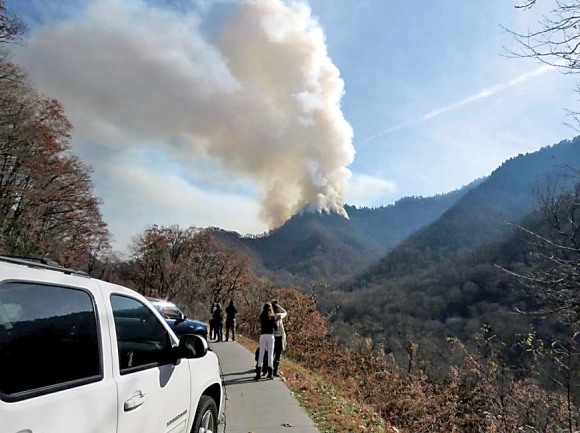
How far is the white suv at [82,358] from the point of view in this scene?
5.92 feet

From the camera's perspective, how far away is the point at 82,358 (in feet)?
7.32

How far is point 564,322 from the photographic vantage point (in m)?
5.48

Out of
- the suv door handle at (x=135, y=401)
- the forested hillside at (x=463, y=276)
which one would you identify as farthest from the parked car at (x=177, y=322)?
the suv door handle at (x=135, y=401)

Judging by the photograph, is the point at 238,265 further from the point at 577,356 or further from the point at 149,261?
the point at 577,356

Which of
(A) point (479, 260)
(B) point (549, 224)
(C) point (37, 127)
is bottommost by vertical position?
(B) point (549, 224)

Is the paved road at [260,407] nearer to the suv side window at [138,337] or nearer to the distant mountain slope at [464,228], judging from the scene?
the suv side window at [138,337]

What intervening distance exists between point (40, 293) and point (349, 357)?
44.4 ft

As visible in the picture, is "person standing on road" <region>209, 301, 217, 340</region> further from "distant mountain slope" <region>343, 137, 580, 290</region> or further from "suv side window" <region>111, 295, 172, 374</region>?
"distant mountain slope" <region>343, 137, 580, 290</region>

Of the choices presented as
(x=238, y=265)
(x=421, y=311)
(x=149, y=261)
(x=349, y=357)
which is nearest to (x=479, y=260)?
(x=421, y=311)

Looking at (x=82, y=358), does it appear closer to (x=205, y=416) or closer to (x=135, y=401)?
(x=135, y=401)

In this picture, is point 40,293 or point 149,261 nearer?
point 40,293

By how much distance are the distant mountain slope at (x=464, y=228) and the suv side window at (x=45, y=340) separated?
10264 centimetres

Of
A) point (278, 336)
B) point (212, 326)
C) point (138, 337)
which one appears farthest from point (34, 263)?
point (212, 326)

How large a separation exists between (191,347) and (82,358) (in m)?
1.17
